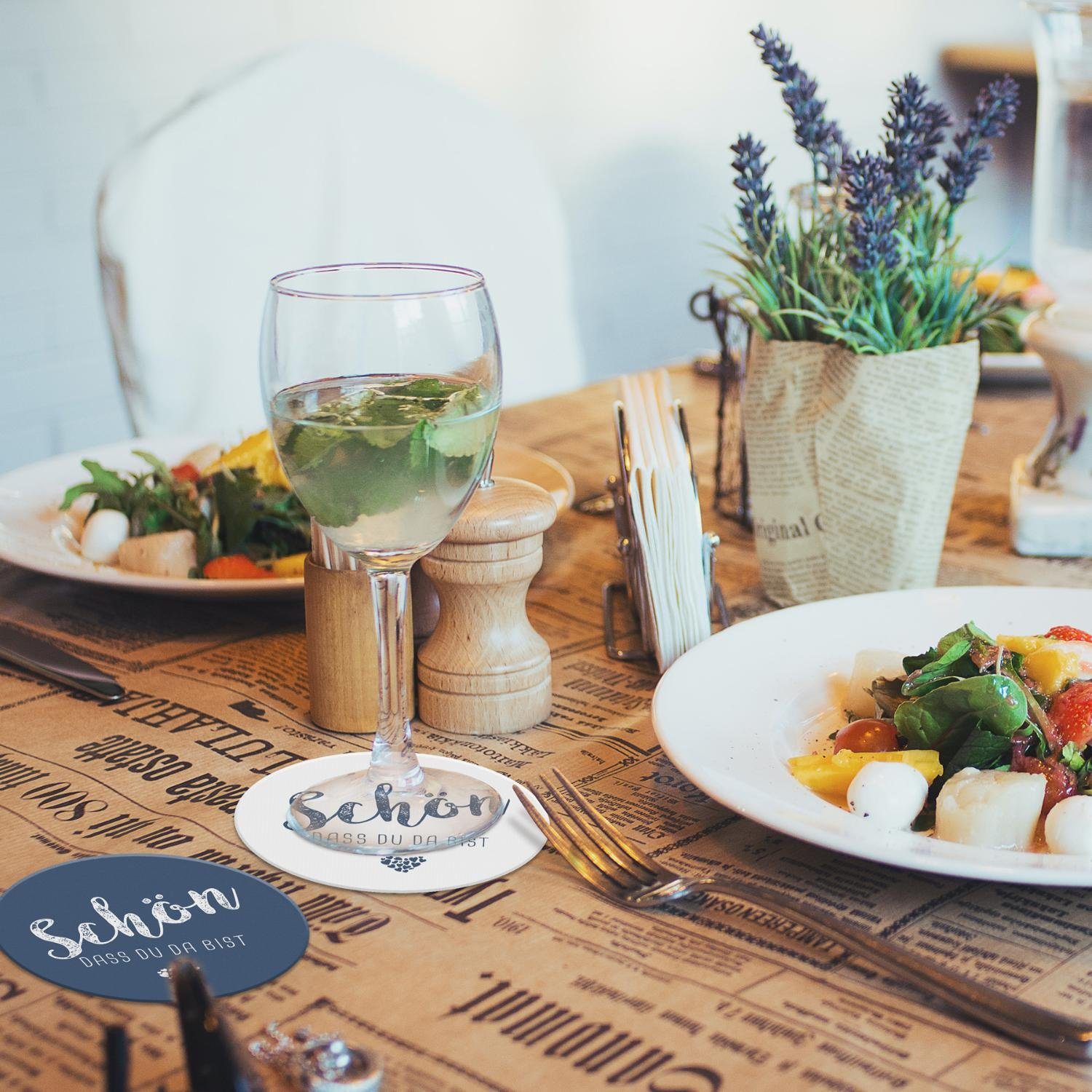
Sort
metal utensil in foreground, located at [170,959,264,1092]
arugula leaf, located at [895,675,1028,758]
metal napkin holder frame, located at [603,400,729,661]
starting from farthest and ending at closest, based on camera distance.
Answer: metal napkin holder frame, located at [603,400,729,661]
arugula leaf, located at [895,675,1028,758]
metal utensil in foreground, located at [170,959,264,1092]

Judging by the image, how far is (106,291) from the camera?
1.89 meters

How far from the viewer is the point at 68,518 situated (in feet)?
4.11

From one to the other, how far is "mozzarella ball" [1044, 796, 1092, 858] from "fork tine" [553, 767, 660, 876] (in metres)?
0.20

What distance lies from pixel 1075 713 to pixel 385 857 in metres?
0.40

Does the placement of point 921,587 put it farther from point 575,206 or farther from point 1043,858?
point 575,206

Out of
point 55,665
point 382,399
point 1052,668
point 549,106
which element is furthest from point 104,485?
point 549,106

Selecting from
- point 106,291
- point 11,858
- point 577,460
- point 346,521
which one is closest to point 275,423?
point 346,521

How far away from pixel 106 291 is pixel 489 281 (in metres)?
0.56

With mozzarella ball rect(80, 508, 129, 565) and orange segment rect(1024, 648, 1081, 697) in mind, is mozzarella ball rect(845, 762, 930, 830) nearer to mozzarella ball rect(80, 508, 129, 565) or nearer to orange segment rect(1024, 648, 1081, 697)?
orange segment rect(1024, 648, 1081, 697)

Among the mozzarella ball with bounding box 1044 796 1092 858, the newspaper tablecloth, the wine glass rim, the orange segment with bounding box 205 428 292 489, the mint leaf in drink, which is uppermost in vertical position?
the wine glass rim

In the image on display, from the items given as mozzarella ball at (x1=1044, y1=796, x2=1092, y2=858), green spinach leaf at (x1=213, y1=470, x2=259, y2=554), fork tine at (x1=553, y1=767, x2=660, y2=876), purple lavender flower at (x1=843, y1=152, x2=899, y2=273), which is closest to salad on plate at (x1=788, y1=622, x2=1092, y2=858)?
mozzarella ball at (x1=1044, y1=796, x2=1092, y2=858)

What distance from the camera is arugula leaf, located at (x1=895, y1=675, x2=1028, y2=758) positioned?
2.45ft

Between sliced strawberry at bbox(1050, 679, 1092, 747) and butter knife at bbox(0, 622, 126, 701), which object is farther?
butter knife at bbox(0, 622, 126, 701)

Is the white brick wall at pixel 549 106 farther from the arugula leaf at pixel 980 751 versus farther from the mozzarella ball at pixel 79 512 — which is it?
the arugula leaf at pixel 980 751
